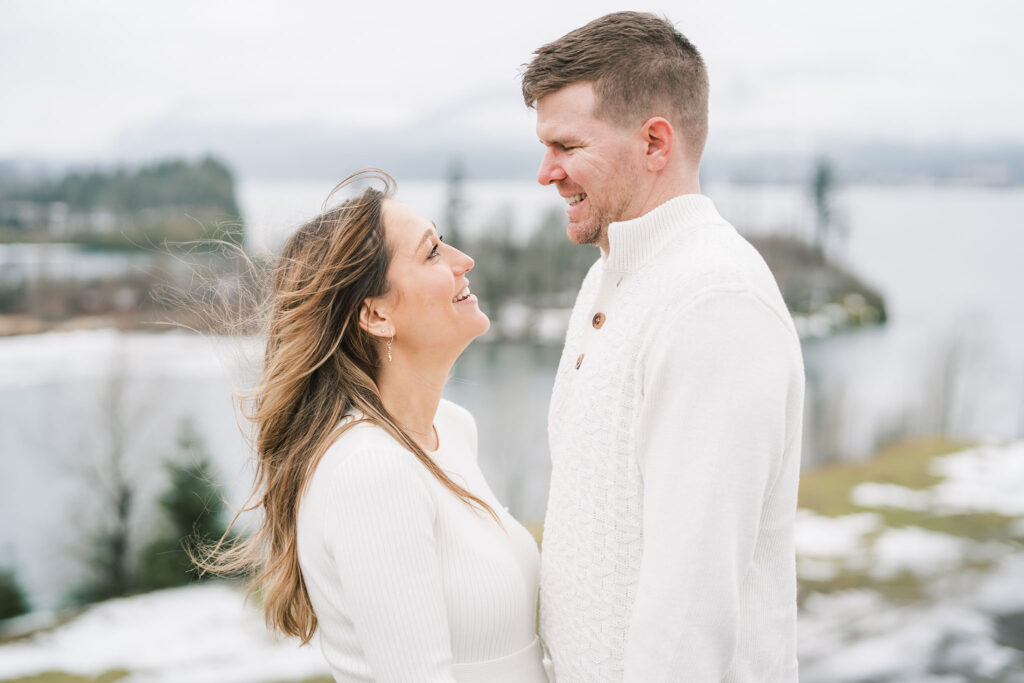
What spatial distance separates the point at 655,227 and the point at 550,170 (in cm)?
29

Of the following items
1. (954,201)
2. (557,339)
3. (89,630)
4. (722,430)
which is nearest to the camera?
(722,430)

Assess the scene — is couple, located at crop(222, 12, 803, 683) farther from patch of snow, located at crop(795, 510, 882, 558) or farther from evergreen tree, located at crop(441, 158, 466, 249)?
evergreen tree, located at crop(441, 158, 466, 249)

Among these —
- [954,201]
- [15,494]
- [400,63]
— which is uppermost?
[400,63]

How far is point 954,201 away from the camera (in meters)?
41.0

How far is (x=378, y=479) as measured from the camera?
1.64 meters

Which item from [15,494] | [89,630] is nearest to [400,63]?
[15,494]

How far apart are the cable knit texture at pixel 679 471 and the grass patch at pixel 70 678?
1345 centimetres

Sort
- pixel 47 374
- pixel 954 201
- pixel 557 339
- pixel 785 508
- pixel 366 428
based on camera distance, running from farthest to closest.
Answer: pixel 954 201 → pixel 557 339 → pixel 47 374 → pixel 366 428 → pixel 785 508

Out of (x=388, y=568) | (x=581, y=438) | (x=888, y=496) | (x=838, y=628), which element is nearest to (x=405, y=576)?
(x=388, y=568)

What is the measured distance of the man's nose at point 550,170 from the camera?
6.09 feet

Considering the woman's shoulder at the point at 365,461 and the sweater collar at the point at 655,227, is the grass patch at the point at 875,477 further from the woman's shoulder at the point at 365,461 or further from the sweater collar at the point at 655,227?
A: the woman's shoulder at the point at 365,461

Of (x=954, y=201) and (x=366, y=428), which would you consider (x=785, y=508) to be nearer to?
(x=366, y=428)

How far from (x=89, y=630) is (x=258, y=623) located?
4.10 meters

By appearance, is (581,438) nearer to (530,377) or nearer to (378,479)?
(378,479)
